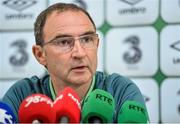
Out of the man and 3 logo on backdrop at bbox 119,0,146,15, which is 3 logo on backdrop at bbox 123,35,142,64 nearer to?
3 logo on backdrop at bbox 119,0,146,15

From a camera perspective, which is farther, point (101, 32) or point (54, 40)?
point (101, 32)

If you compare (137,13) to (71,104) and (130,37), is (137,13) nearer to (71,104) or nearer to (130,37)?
(130,37)

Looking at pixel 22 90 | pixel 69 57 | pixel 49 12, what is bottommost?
pixel 22 90

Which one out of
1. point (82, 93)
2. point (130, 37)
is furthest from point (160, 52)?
point (82, 93)

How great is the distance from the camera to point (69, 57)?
1158 mm

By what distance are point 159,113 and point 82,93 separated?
1076mm

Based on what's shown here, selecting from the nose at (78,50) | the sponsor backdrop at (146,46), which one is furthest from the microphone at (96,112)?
the sponsor backdrop at (146,46)

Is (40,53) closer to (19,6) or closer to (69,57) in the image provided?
(69,57)

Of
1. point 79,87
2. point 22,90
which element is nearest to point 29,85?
point 22,90

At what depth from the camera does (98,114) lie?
0.74 metres

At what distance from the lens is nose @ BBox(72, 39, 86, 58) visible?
1.12 m

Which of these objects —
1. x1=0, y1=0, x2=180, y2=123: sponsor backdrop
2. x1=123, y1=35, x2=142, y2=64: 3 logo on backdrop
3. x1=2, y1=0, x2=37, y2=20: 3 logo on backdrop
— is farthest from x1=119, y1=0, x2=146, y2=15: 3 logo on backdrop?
x1=2, y1=0, x2=37, y2=20: 3 logo on backdrop

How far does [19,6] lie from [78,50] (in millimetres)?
→ 1312

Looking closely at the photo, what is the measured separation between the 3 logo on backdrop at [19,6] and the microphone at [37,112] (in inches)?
63.3
